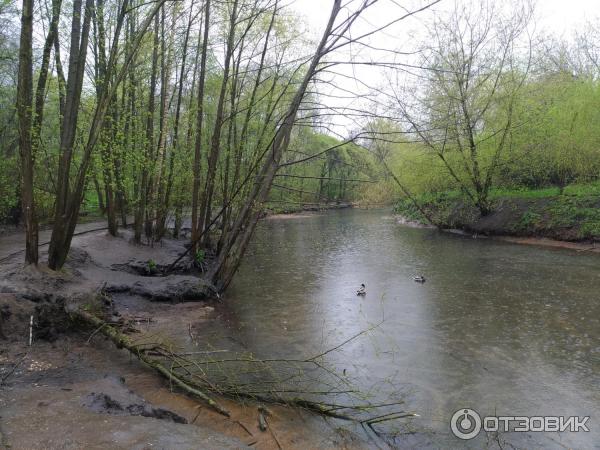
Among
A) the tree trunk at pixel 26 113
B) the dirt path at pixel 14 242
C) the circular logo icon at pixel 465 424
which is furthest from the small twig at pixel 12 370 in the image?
the dirt path at pixel 14 242

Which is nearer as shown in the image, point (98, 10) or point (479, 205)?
point (98, 10)

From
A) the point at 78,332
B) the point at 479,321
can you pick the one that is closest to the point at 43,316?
the point at 78,332

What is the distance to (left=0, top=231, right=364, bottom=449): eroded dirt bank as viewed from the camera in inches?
148

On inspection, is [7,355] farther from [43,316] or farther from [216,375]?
[216,375]

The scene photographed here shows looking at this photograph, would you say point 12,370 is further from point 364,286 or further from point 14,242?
point 14,242

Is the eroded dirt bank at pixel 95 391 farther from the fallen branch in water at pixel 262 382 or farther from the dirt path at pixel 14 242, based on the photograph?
the dirt path at pixel 14 242

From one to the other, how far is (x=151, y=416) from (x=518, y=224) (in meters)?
20.2

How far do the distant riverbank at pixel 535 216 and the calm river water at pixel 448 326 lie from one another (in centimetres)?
199

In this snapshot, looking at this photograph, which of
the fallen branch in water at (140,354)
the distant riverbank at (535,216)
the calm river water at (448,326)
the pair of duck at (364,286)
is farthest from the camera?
the distant riverbank at (535,216)

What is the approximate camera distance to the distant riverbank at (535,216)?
59.0 ft

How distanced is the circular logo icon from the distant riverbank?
49.7ft

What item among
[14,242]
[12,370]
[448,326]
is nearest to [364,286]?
[448,326]

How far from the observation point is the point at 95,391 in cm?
475

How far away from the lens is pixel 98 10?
9.42 m
